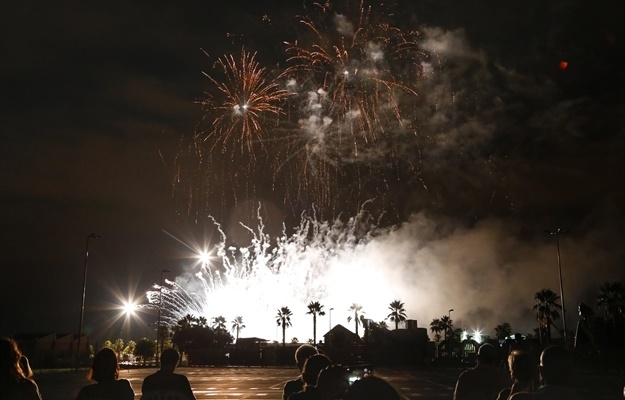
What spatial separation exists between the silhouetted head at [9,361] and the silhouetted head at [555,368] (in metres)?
4.27

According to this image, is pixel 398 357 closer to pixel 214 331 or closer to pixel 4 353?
pixel 214 331

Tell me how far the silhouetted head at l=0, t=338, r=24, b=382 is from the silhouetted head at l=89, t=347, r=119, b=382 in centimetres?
61

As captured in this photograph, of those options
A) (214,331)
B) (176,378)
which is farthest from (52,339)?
(176,378)

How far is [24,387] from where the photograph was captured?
486 centimetres

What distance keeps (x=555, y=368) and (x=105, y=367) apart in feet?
12.5

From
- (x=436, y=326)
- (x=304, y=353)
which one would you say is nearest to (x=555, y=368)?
(x=304, y=353)

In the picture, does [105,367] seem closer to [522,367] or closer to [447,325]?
[522,367]

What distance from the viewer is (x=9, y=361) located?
4.85 metres

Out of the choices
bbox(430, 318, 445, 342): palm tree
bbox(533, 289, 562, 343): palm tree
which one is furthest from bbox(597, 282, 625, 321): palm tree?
bbox(430, 318, 445, 342): palm tree

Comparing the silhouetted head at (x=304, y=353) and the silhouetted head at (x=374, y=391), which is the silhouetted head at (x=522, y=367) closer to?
the silhouetted head at (x=304, y=353)

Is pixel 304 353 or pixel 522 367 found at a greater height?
pixel 304 353

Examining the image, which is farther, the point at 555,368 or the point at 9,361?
the point at 9,361

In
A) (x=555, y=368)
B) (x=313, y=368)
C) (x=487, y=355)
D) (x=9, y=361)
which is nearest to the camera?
(x=555, y=368)

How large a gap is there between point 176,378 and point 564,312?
188 feet
